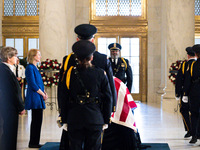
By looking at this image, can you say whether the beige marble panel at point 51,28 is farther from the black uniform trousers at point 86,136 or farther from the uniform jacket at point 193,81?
the black uniform trousers at point 86,136

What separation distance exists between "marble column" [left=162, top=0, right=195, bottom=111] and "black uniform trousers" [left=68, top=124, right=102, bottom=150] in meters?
8.92

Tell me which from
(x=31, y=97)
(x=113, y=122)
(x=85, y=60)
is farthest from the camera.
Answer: (x=31, y=97)

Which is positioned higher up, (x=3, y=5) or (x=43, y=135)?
(x=3, y=5)

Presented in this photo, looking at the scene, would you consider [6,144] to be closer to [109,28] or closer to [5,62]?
[5,62]

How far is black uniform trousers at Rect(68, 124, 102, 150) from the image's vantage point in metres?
3.81

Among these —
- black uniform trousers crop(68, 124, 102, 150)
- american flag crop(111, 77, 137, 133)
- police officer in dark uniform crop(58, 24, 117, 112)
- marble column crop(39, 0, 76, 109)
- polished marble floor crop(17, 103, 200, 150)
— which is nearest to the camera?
black uniform trousers crop(68, 124, 102, 150)

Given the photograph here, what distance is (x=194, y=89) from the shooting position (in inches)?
264

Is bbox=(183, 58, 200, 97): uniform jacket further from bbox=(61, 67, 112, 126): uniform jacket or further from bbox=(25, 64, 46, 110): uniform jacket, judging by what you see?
bbox=(61, 67, 112, 126): uniform jacket

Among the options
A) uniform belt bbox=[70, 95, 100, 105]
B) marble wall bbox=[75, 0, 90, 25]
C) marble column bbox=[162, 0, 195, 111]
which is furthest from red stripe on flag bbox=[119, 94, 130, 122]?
marble wall bbox=[75, 0, 90, 25]

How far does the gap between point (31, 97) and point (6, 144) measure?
1.66m

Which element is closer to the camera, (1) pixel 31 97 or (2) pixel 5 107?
(2) pixel 5 107

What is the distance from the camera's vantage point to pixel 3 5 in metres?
17.5

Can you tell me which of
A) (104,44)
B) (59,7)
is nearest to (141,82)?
(104,44)

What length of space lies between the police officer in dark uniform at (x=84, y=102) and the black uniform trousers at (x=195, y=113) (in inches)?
126
